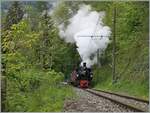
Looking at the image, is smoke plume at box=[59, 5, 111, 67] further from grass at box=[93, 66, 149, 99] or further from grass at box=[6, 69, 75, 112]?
grass at box=[6, 69, 75, 112]

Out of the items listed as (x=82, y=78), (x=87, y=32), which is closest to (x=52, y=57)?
(x=82, y=78)

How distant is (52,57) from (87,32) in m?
10.6

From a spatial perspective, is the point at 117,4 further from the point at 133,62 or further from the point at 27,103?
the point at 27,103

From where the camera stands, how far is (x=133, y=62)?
2594 cm

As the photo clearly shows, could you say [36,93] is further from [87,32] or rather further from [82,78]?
[87,32]

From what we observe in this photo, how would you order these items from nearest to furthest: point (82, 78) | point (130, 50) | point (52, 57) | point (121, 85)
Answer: point (121, 85) < point (130, 50) < point (52, 57) < point (82, 78)

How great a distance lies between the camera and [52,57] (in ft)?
99.9

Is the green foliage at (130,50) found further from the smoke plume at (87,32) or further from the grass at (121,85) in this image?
the smoke plume at (87,32)

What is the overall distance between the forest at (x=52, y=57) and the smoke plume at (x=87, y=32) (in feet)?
1.75

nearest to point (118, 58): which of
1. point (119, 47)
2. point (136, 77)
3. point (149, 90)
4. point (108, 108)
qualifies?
point (119, 47)

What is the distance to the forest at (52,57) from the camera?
12148 millimetres

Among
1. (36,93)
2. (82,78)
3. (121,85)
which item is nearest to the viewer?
(36,93)

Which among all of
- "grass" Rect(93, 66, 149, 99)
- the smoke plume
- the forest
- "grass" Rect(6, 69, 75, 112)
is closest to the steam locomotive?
"grass" Rect(93, 66, 149, 99)

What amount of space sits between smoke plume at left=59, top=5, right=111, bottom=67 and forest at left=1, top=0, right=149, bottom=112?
534 millimetres
